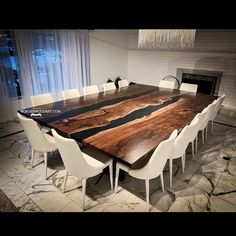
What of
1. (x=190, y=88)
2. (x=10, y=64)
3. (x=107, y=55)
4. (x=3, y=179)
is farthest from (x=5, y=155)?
(x=107, y=55)

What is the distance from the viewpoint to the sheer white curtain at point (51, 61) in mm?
3752

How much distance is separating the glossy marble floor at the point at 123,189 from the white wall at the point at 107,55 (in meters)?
3.21

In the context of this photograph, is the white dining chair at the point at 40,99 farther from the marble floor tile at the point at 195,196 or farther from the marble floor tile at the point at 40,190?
the marble floor tile at the point at 195,196

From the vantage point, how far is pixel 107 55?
537cm

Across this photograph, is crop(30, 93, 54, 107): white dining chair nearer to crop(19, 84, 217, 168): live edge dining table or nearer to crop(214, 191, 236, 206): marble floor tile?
crop(19, 84, 217, 168): live edge dining table

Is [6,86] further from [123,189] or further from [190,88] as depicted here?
[190,88]

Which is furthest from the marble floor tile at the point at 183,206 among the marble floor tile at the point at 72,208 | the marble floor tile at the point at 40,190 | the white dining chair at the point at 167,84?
the white dining chair at the point at 167,84

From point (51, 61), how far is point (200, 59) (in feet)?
11.8

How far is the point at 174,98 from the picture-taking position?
3.16 metres

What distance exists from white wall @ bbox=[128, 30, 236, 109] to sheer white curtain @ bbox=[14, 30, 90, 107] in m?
1.78

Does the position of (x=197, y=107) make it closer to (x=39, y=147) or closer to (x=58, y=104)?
(x=58, y=104)

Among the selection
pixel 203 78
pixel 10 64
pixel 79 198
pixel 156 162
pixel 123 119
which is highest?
pixel 10 64

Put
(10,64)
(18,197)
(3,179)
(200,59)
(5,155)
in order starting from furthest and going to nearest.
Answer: (200,59) < (10,64) < (5,155) < (3,179) < (18,197)

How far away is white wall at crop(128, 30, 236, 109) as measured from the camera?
419 cm
